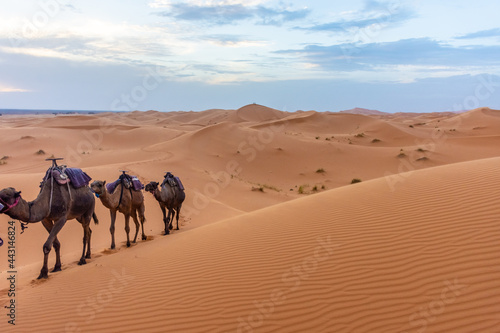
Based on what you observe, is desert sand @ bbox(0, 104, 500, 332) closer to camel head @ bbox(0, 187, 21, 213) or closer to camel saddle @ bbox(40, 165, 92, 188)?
camel head @ bbox(0, 187, 21, 213)

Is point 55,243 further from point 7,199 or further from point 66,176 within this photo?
point 7,199

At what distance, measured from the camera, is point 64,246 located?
1109cm

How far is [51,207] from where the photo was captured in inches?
281

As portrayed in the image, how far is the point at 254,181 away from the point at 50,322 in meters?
19.0

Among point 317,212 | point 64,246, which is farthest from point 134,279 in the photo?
point 64,246

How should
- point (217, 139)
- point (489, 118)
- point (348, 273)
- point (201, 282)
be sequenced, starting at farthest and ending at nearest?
point (489, 118)
point (217, 139)
point (201, 282)
point (348, 273)

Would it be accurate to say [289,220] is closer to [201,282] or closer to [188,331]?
[201,282]

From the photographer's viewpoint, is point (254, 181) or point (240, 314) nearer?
point (240, 314)
